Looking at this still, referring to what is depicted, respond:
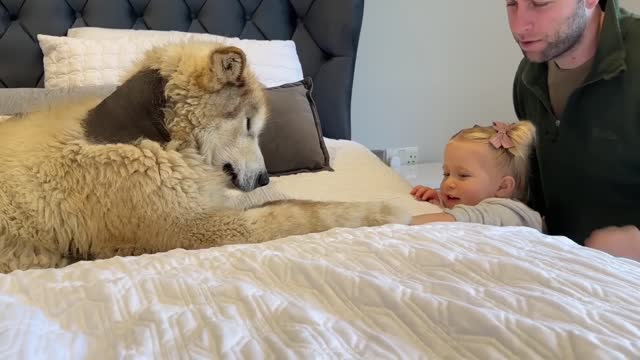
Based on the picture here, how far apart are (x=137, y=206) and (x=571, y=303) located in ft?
2.76

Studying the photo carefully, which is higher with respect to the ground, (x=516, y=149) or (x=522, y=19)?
(x=522, y=19)

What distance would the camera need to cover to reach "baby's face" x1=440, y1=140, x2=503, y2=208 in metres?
1.57

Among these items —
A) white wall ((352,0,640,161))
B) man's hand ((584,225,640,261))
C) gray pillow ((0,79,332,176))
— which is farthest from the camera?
white wall ((352,0,640,161))

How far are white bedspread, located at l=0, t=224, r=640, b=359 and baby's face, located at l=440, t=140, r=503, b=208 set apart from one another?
2.08 ft

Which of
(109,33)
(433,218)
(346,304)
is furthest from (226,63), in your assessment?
(109,33)

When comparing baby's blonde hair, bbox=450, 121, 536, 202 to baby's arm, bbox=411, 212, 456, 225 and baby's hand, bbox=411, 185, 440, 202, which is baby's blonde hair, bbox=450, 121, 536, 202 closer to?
baby's hand, bbox=411, 185, 440, 202

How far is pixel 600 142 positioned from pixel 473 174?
335 mm

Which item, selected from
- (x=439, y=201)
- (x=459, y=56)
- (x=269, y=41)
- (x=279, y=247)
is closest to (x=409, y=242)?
(x=279, y=247)

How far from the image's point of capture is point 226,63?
1.21 meters

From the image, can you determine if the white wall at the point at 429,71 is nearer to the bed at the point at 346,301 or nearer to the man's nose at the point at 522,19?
the man's nose at the point at 522,19

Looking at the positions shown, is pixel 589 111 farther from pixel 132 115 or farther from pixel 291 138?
pixel 132 115

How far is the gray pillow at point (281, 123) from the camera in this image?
1814 millimetres

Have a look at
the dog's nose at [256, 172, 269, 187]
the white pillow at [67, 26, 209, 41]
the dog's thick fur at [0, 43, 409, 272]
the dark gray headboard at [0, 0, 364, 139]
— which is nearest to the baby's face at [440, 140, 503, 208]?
the dog's thick fur at [0, 43, 409, 272]

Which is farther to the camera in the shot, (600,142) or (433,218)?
(600,142)
